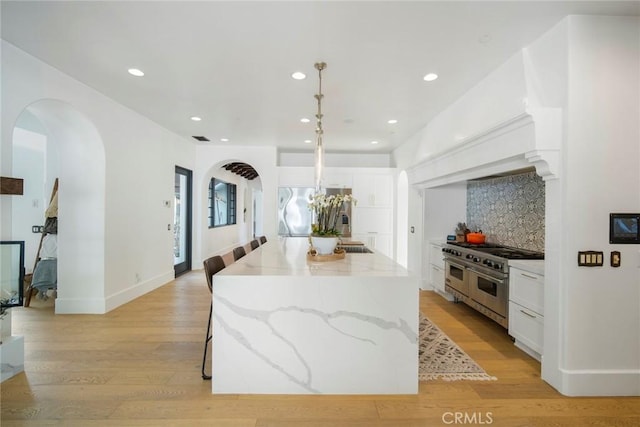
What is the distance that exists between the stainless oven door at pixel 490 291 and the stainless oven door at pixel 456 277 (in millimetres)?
116

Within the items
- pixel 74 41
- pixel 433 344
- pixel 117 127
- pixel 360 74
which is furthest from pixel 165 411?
pixel 117 127

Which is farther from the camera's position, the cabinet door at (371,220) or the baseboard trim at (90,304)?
the cabinet door at (371,220)

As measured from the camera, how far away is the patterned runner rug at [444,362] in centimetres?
246

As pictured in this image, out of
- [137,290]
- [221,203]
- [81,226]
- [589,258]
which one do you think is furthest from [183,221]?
[589,258]

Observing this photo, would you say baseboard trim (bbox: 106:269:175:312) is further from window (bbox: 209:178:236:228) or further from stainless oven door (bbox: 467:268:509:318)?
stainless oven door (bbox: 467:268:509:318)

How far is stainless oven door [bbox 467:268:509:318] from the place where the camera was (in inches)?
125

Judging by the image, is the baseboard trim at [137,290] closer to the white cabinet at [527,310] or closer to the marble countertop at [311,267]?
the marble countertop at [311,267]

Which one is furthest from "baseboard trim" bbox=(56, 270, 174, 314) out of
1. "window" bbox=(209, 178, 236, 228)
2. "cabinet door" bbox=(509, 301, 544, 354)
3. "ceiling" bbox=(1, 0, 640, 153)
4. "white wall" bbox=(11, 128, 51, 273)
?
"cabinet door" bbox=(509, 301, 544, 354)

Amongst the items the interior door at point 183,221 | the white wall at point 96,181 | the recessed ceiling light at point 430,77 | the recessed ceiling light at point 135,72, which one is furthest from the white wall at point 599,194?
the interior door at point 183,221

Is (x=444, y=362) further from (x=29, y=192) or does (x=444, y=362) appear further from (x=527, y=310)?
(x=29, y=192)

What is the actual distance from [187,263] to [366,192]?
406 centimetres

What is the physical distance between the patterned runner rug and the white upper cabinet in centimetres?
379

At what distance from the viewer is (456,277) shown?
13.8ft

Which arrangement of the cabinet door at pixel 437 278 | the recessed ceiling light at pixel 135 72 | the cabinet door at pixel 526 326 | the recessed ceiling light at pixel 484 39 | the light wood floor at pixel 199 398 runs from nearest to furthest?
1. the light wood floor at pixel 199 398
2. the recessed ceiling light at pixel 484 39
3. the cabinet door at pixel 526 326
4. the recessed ceiling light at pixel 135 72
5. the cabinet door at pixel 437 278
